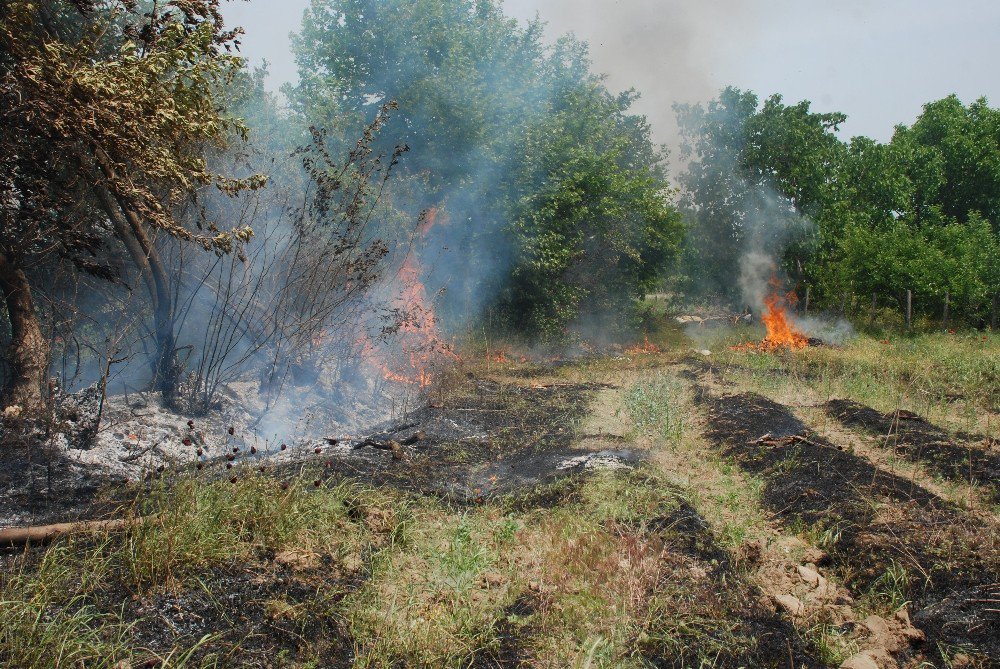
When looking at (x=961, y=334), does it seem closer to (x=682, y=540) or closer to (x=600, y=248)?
(x=600, y=248)

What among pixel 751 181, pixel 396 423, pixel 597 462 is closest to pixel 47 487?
pixel 396 423

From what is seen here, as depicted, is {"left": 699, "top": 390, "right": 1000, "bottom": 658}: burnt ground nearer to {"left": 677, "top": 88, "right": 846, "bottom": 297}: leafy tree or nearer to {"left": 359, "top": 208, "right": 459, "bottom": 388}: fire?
{"left": 359, "top": 208, "right": 459, "bottom": 388}: fire

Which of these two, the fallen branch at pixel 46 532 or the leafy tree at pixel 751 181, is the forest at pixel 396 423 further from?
the leafy tree at pixel 751 181

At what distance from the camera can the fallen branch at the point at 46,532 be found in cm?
414

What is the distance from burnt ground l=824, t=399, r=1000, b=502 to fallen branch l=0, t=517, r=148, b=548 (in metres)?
6.75

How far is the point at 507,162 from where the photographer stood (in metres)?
17.8

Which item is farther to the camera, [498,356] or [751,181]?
[751,181]

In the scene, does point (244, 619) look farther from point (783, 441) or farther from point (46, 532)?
point (783, 441)

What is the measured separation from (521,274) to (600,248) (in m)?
4.39

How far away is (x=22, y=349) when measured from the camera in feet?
24.3

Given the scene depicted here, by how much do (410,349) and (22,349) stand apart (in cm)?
610

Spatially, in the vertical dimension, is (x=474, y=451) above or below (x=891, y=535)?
below

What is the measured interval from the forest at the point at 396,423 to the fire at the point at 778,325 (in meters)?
1.75

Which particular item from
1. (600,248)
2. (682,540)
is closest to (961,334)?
(600,248)
